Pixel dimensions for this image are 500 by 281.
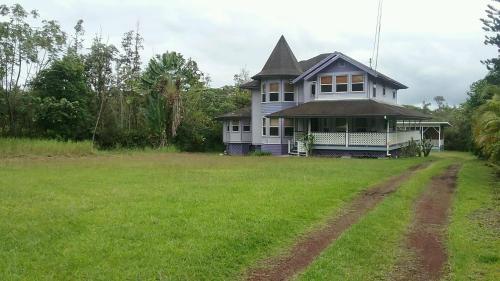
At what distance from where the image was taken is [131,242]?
25.2 feet

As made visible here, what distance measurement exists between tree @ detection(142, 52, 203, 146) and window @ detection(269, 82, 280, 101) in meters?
8.88

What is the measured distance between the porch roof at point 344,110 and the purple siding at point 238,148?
754 centimetres

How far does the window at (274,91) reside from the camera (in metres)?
34.6

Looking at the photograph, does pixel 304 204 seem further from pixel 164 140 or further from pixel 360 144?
pixel 164 140

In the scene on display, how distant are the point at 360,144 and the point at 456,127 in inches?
940

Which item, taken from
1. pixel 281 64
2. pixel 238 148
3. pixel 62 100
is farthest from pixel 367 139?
pixel 62 100

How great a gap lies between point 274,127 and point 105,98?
1702 centimetres

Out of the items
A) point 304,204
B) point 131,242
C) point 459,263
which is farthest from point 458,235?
point 131,242

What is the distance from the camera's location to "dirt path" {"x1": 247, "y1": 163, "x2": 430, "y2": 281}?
6.73 meters

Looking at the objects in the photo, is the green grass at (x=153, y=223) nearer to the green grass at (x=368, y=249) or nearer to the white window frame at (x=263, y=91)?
the green grass at (x=368, y=249)

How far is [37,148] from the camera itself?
2961 cm

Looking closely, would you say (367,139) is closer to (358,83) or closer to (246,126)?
(358,83)

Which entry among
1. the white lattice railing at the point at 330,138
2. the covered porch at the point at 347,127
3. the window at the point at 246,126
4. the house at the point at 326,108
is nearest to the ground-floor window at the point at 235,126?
the window at the point at 246,126

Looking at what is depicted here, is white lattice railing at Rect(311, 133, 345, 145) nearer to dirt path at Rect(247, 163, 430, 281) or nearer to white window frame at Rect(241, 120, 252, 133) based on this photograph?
white window frame at Rect(241, 120, 252, 133)
